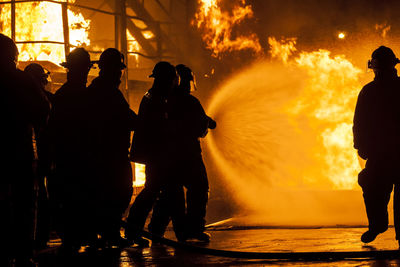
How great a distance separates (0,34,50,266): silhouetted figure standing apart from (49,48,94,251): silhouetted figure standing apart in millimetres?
1617

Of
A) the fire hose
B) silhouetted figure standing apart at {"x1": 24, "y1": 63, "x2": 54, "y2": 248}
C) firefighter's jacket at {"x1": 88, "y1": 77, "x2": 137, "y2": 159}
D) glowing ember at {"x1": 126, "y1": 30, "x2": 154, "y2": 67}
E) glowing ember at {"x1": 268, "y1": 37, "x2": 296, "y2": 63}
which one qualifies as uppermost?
glowing ember at {"x1": 126, "y1": 30, "x2": 154, "y2": 67}

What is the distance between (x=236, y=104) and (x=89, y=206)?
11.5m

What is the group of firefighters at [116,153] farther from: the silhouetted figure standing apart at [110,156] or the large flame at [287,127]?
the large flame at [287,127]

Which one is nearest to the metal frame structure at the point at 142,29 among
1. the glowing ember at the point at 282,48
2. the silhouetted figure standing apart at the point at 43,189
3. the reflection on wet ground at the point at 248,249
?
the glowing ember at the point at 282,48

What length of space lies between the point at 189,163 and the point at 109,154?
3.85 feet

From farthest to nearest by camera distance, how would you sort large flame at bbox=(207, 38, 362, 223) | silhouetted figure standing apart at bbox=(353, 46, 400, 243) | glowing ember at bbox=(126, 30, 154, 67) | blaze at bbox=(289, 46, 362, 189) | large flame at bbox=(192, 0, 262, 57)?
glowing ember at bbox=(126, 30, 154, 67) < large flame at bbox=(192, 0, 262, 57) < large flame at bbox=(207, 38, 362, 223) < blaze at bbox=(289, 46, 362, 189) < silhouetted figure standing apart at bbox=(353, 46, 400, 243)

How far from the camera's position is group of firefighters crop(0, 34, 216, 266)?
727 cm

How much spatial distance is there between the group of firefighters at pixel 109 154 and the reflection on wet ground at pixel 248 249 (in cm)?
29

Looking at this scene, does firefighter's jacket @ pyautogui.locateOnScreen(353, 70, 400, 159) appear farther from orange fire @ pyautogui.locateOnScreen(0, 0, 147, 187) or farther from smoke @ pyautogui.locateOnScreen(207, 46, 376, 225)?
orange fire @ pyautogui.locateOnScreen(0, 0, 147, 187)

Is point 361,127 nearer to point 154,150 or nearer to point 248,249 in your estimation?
point 248,249

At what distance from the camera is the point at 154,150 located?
7.92 metres

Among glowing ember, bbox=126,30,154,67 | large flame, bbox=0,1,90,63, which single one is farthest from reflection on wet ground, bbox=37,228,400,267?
glowing ember, bbox=126,30,154,67

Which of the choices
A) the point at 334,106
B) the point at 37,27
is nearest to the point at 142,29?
the point at 37,27

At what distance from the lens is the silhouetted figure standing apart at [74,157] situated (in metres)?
7.25
